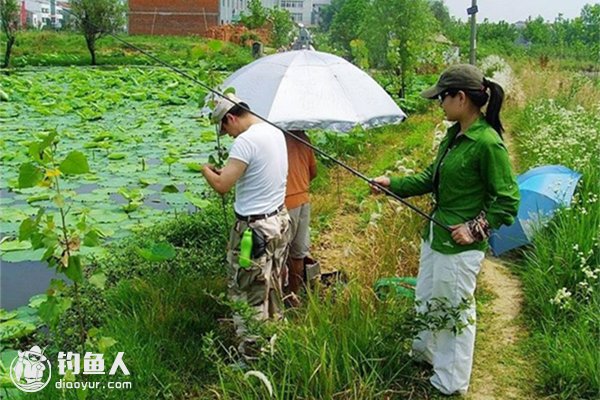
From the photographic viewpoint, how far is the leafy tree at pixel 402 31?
12766mm

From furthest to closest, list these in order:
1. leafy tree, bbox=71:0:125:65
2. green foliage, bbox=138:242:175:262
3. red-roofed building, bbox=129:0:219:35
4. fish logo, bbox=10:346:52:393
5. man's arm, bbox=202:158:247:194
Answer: red-roofed building, bbox=129:0:219:35 < leafy tree, bbox=71:0:125:65 < green foliage, bbox=138:242:175:262 < fish logo, bbox=10:346:52:393 < man's arm, bbox=202:158:247:194

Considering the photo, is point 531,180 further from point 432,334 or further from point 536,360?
point 432,334

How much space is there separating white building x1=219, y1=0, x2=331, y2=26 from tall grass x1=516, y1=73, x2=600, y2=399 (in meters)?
37.0

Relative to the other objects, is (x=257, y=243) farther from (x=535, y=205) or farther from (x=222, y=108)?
(x=535, y=205)

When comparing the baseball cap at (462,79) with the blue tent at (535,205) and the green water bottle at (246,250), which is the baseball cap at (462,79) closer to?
the green water bottle at (246,250)

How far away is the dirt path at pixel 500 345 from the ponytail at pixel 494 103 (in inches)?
49.9

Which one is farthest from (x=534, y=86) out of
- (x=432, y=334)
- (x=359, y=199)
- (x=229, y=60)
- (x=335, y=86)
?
(x=229, y=60)

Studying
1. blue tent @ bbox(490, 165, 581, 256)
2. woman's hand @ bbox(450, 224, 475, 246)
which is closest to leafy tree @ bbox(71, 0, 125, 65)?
blue tent @ bbox(490, 165, 581, 256)

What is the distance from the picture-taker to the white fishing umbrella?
12.5 feet

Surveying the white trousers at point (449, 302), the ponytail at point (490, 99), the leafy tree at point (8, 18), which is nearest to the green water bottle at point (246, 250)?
the white trousers at point (449, 302)

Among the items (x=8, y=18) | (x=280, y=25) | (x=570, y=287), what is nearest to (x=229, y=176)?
(x=570, y=287)

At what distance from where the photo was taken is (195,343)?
353cm

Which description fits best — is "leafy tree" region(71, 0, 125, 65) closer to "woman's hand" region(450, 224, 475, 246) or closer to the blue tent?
the blue tent

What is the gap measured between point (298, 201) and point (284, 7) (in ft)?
267
